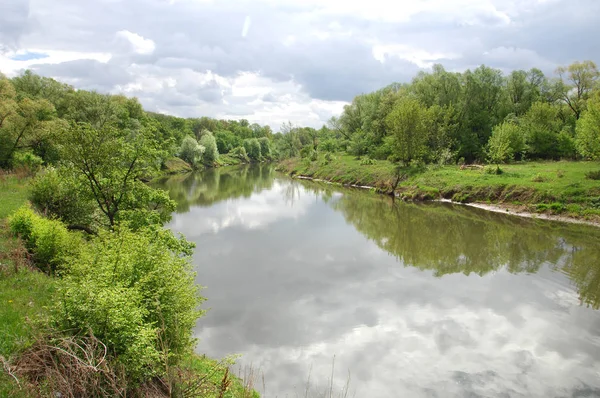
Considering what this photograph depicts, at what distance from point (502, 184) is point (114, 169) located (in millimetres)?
38398

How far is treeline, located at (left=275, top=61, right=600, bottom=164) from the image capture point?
55.2 metres

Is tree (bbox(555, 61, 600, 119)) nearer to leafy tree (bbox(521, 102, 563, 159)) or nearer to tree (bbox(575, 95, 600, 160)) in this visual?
leafy tree (bbox(521, 102, 563, 159))

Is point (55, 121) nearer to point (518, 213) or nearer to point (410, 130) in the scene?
point (410, 130)

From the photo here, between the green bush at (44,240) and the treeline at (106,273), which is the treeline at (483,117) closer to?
the treeline at (106,273)

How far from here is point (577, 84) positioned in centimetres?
6372

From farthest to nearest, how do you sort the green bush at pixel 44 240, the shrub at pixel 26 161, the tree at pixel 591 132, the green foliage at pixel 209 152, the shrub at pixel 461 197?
the green foliage at pixel 209 152, the shrub at pixel 461 197, the tree at pixel 591 132, the shrub at pixel 26 161, the green bush at pixel 44 240

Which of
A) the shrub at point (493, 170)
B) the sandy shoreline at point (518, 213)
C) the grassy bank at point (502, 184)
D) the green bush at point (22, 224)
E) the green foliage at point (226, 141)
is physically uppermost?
the green foliage at point (226, 141)

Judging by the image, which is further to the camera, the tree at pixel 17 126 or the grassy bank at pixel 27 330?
the tree at pixel 17 126

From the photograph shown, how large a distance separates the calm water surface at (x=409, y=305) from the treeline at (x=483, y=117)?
968 inches

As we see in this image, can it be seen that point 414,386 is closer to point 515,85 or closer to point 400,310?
point 400,310

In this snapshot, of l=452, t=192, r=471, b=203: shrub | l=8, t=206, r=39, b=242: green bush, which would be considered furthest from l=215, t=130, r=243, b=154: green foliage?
l=8, t=206, r=39, b=242: green bush

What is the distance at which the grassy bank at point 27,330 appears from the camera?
6.96 m

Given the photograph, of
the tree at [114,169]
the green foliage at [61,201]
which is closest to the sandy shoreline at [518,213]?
the tree at [114,169]

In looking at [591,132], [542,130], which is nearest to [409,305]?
[591,132]
